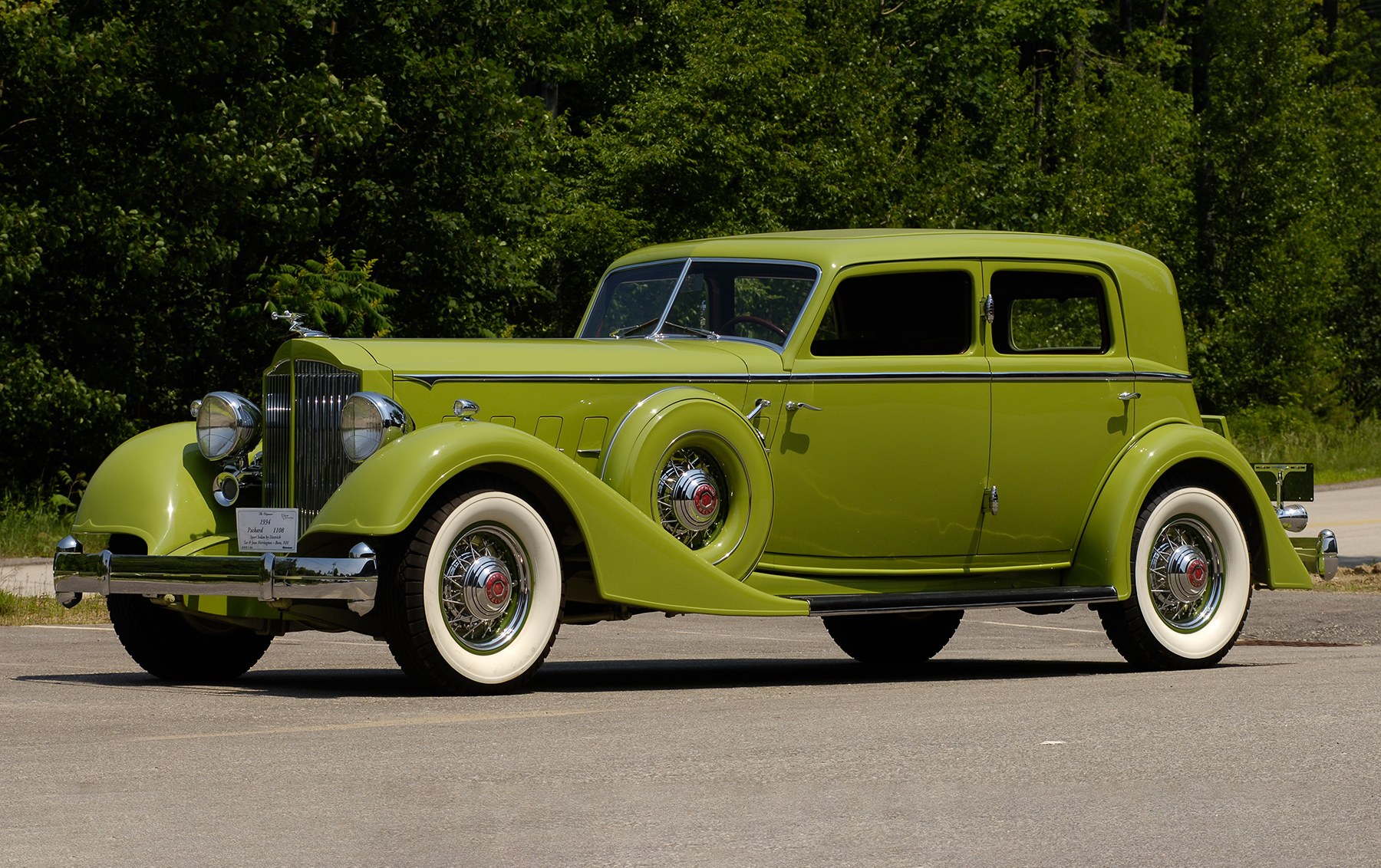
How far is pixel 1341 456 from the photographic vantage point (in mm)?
34812

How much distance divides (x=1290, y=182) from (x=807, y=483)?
3414cm

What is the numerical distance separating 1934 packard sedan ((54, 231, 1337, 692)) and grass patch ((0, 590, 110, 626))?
431 centimetres

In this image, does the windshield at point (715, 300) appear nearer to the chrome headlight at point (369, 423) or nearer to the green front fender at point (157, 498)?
the chrome headlight at point (369, 423)

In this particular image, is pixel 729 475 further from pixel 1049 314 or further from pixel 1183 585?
pixel 1183 585

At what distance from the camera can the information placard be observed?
8.37 m

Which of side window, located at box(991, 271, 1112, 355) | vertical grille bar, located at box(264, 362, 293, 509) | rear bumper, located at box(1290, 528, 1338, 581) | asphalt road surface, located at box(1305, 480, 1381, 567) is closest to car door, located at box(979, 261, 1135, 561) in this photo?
side window, located at box(991, 271, 1112, 355)

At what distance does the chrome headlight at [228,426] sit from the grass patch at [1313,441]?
25.3 meters

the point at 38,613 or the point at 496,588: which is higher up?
the point at 496,588

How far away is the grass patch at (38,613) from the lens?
43.1 ft

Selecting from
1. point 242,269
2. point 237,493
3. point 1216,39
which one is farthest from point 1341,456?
point 237,493

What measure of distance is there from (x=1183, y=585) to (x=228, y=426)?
4987 mm

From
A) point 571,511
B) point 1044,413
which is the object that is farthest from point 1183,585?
point 571,511

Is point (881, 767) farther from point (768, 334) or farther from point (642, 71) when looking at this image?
point (642, 71)

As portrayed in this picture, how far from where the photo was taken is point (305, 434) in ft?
27.8
